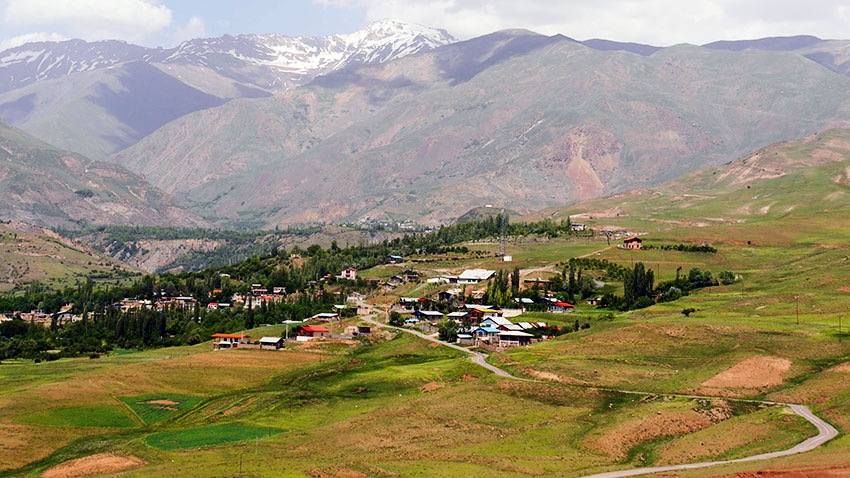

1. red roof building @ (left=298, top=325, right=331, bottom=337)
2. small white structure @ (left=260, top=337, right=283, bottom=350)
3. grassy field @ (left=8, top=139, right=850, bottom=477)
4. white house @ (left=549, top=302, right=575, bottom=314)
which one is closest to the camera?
grassy field @ (left=8, top=139, right=850, bottom=477)

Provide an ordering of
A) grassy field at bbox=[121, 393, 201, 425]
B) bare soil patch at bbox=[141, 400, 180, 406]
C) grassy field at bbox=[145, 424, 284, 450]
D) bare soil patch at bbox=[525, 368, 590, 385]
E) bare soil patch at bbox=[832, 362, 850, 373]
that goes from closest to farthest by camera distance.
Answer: grassy field at bbox=[145, 424, 284, 450] → bare soil patch at bbox=[832, 362, 850, 373] → grassy field at bbox=[121, 393, 201, 425] → bare soil patch at bbox=[525, 368, 590, 385] → bare soil patch at bbox=[141, 400, 180, 406]

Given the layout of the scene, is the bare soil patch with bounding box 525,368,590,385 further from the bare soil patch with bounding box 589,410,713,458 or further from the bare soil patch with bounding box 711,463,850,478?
the bare soil patch with bounding box 711,463,850,478

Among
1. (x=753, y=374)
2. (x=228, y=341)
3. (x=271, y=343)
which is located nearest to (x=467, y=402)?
(x=753, y=374)

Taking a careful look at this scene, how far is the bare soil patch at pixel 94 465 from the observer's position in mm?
72438

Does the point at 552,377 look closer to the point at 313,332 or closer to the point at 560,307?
the point at 313,332

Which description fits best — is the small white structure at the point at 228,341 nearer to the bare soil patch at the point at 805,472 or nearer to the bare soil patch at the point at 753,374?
the bare soil patch at the point at 753,374

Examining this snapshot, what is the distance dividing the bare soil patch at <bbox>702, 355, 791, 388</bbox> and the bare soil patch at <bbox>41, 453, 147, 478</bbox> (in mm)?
58294

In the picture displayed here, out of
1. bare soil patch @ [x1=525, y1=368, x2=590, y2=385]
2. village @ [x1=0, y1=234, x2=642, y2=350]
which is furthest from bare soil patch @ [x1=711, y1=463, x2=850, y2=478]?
village @ [x1=0, y1=234, x2=642, y2=350]

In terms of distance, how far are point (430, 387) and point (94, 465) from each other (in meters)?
39.5

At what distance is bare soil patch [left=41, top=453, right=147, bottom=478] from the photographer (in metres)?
72.4

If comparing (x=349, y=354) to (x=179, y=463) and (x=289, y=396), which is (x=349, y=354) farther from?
(x=179, y=463)

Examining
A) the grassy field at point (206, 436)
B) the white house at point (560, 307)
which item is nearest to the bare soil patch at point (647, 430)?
the grassy field at point (206, 436)

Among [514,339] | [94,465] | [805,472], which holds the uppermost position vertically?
[805,472]

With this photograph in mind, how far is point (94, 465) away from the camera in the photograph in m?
74.2
